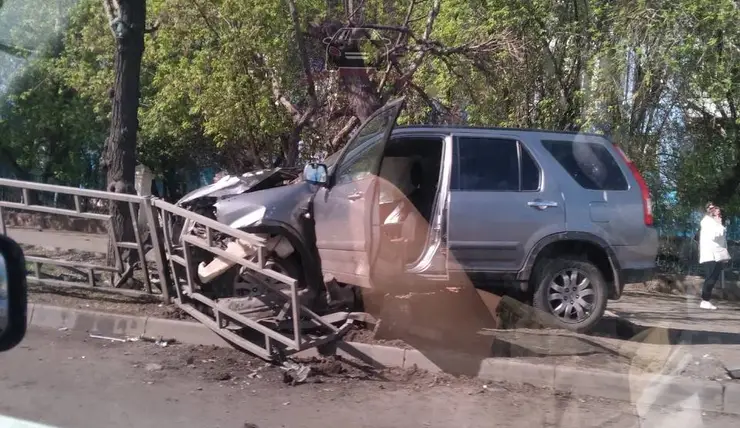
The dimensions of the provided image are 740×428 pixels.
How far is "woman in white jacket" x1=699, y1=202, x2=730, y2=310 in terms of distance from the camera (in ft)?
39.9

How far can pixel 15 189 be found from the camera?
8.95 metres

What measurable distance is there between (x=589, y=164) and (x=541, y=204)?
72cm

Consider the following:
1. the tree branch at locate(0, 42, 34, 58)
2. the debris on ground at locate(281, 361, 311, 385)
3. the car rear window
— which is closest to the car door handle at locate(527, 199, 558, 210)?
the car rear window

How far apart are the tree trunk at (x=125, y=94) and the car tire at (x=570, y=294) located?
489 cm

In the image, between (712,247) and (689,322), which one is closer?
(689,322)

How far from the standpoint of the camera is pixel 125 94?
9672 millimetres

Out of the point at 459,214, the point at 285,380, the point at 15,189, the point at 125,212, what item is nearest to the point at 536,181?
the point at 459,214

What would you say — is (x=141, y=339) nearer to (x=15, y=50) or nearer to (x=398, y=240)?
(x=398, y=240)

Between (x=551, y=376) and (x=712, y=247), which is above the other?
(x=712, y=247)

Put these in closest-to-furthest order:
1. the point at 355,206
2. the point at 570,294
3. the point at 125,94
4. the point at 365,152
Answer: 1. the point at 355,206
2. the point at 365,152
3. the point at 570,294
4. the point at 125,94

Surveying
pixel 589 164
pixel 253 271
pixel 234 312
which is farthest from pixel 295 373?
pixel 589 164

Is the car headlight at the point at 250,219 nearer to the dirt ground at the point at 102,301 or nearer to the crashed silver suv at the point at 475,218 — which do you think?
the crashed silver suv at the point at 475,218

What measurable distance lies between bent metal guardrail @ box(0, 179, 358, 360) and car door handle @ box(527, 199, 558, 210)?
1881 millimetres

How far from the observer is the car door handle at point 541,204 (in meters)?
7.64
